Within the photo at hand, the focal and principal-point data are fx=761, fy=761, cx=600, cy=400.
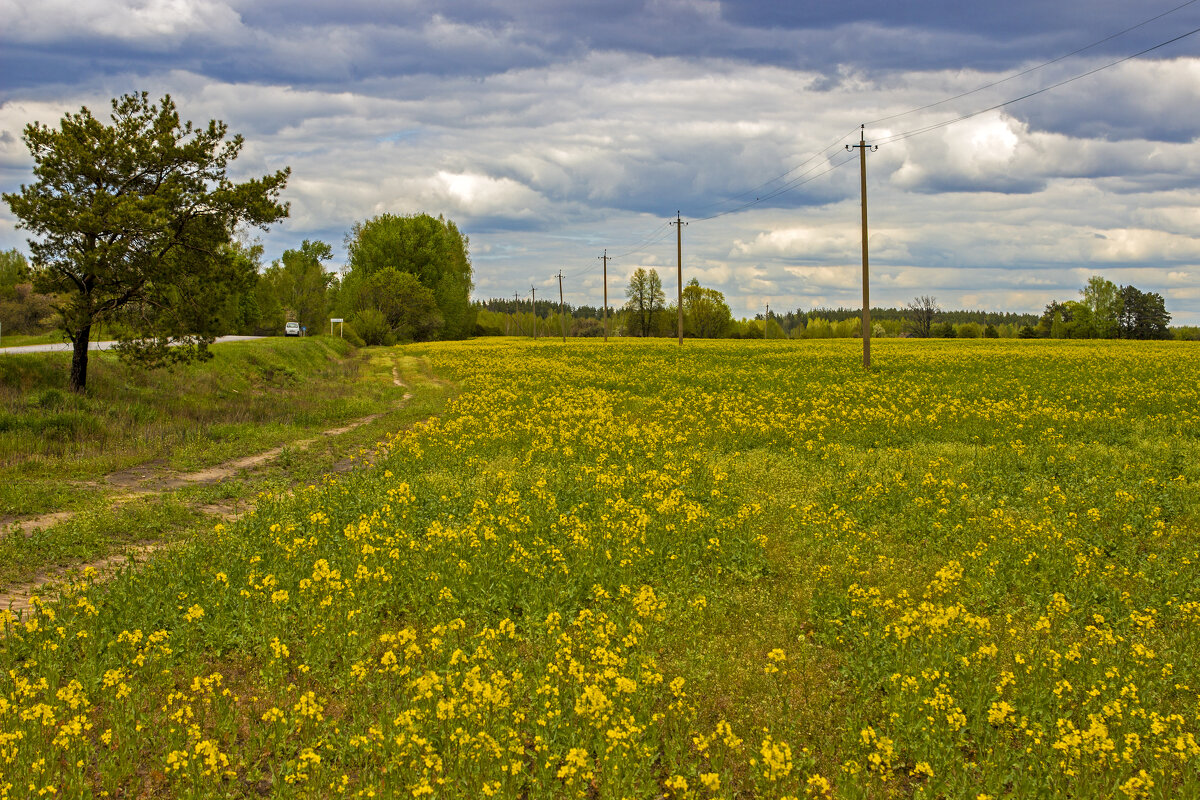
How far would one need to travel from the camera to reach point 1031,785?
5160mm

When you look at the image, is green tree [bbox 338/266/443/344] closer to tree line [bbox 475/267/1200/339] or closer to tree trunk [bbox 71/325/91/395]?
tree line [bbox 475/267/1200/339]

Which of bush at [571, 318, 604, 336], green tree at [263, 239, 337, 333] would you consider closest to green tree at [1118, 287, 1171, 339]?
bush at [571, 318, 604, 336]

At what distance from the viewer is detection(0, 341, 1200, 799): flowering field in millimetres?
5391

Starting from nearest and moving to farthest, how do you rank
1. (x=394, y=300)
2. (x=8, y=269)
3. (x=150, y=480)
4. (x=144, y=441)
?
(x=150, y=480) < (x=144, y=441) < (x=8, y=269) < (x=394, y=300)

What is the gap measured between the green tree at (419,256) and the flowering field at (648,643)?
8826 cm

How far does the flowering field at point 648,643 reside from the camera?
212 inches

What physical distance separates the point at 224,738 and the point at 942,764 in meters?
5.42

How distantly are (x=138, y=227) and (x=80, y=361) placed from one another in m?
4.24

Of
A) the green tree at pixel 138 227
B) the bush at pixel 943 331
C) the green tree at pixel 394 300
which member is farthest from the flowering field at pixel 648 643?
the bush at pixel 943 331

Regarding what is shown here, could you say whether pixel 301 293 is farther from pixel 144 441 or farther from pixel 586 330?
pixel 144 441

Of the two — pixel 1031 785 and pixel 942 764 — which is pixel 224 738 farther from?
pixel 1031 785

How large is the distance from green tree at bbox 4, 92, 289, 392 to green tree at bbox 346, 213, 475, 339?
7269 cm

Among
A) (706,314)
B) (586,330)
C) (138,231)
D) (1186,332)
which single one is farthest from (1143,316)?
(138,231)

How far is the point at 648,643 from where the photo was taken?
7.35m
